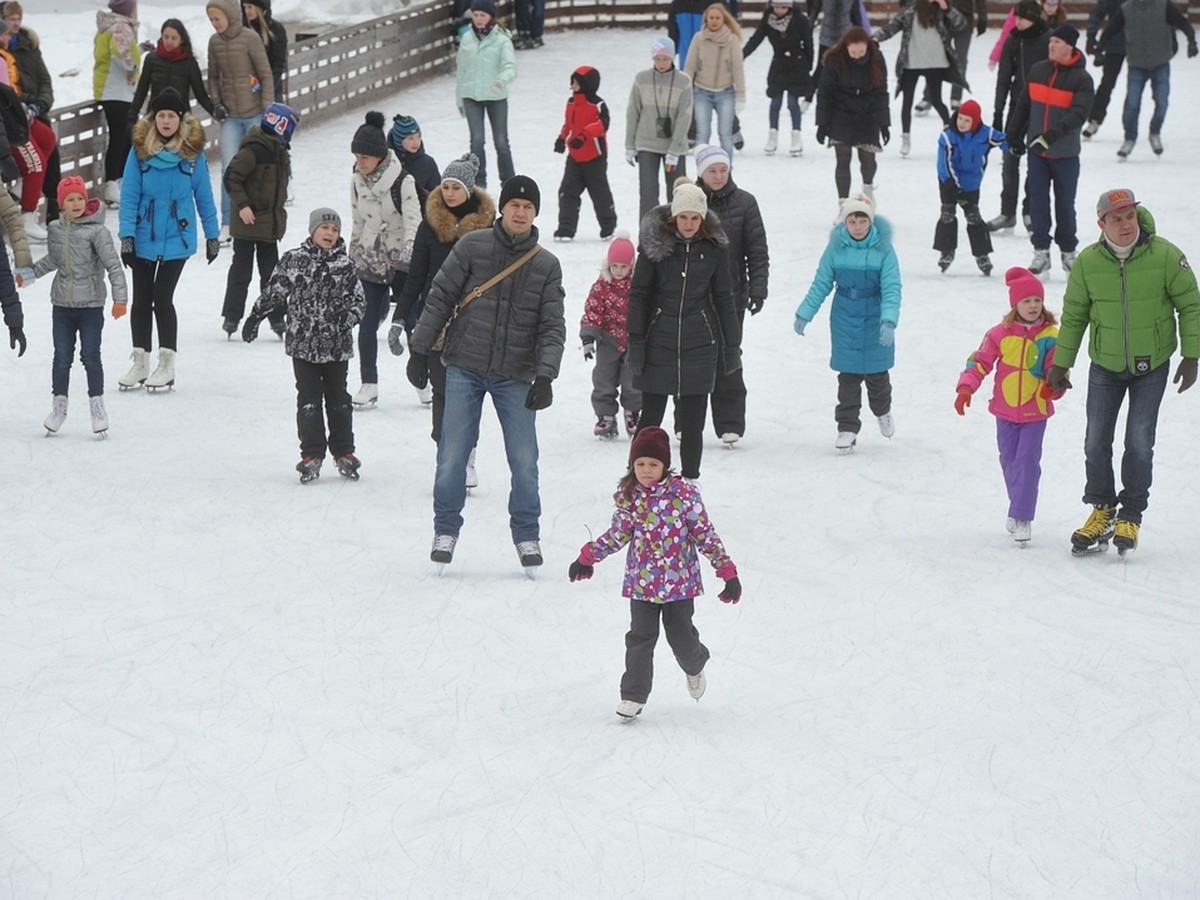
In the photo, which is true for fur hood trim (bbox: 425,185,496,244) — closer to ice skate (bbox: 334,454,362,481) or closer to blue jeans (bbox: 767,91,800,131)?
ice skate (bbox: 334,454,362,481)

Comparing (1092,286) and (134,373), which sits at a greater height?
(1092,286)

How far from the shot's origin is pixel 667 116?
13703mm

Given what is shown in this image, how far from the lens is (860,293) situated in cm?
964

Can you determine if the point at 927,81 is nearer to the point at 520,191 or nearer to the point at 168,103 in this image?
the point at 168,103

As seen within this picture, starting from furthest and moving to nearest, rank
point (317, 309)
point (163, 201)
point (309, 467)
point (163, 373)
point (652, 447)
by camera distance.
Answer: point (163, 373), point (163, 201), point (309, 467), point (317, 309), point (652, 447)

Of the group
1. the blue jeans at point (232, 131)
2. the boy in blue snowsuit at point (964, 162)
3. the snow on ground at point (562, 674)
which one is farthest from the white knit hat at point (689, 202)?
the blue jeans at point (232, 131)

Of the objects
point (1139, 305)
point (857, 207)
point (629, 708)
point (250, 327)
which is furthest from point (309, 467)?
point (1139, 305)

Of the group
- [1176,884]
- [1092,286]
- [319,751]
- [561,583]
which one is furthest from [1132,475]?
[319,751]

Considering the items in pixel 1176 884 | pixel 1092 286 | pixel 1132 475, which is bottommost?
pixel 1176 884

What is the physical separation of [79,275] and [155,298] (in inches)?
39.2

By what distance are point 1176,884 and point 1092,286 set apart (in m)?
3.18

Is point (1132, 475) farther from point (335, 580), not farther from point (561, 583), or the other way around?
point (335, 580)

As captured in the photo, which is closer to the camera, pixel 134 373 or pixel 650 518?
pixel 650 518

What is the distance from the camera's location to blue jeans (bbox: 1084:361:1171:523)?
8148 millimetres
